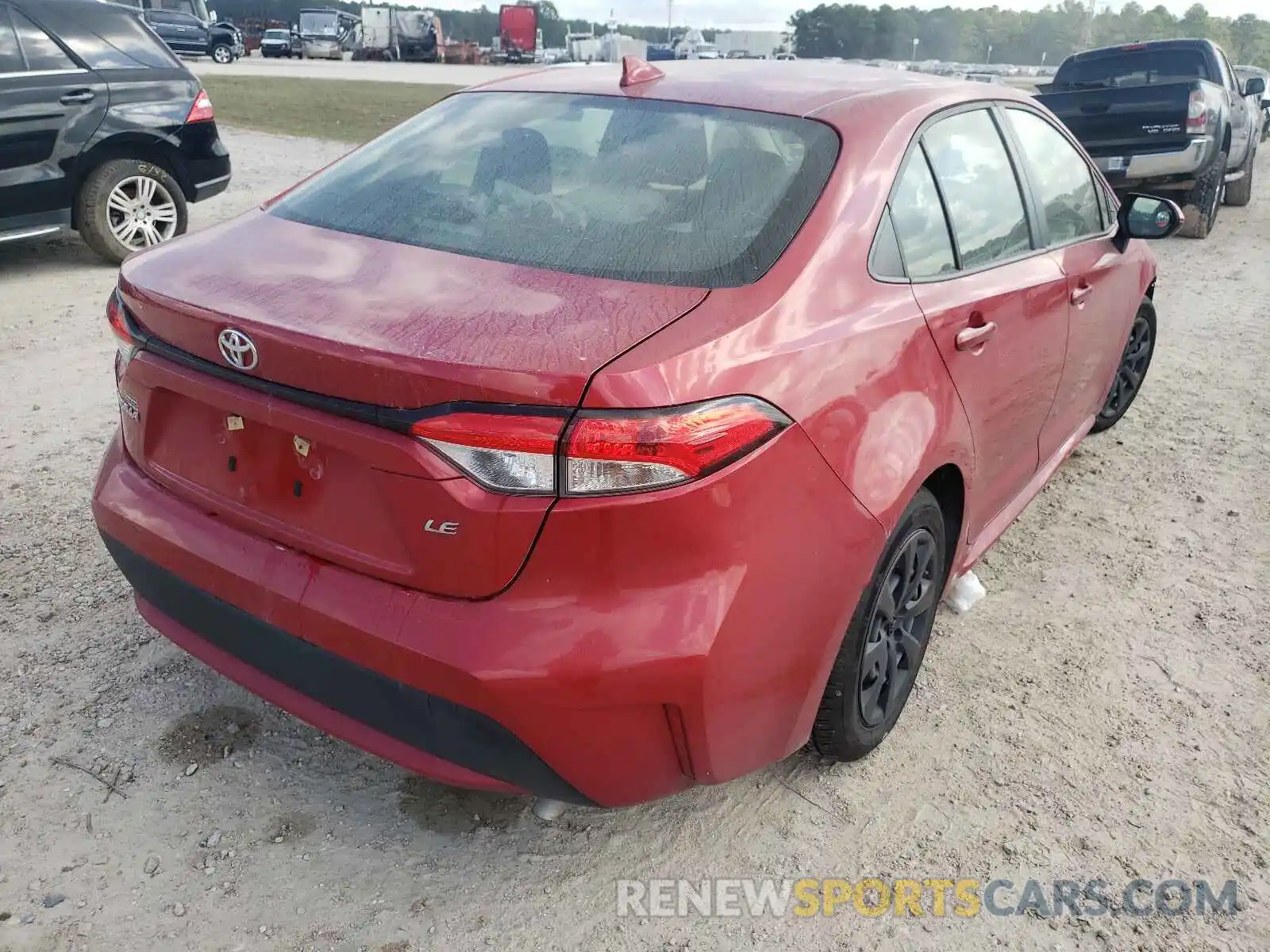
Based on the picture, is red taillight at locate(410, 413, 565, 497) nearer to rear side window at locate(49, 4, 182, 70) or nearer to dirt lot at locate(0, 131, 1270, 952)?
dirt lot at locate(0, 131, 1270, 952)

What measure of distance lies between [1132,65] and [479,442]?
473 inches

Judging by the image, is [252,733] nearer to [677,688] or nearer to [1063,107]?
Result: [677,688]

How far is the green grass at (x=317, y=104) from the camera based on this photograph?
15.7m

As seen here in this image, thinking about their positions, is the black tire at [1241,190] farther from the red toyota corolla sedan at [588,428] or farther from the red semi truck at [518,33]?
Answer: the red semi truck at [518,33]

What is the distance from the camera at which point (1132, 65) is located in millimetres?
11242

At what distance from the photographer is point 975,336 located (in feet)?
8.36

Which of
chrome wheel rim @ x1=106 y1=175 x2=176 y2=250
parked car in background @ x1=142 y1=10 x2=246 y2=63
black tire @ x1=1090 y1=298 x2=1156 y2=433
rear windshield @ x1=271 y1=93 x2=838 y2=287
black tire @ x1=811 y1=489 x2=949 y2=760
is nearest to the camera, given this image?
rear windshield @ x1=271 y1=93 x2=838 y2=287

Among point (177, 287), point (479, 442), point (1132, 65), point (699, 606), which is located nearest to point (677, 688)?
point (699, 606)

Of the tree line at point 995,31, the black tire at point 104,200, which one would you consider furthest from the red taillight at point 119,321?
the tree line at point 995,31

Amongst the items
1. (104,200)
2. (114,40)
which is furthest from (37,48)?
(104,200)

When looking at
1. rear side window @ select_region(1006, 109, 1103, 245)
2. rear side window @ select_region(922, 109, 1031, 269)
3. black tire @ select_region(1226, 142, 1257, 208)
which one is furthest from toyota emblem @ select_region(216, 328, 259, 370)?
black tire @ select_region(1226, 142, 1257, 208)

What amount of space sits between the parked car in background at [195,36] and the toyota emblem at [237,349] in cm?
3147

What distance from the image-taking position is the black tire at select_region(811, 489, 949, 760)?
2.31 m

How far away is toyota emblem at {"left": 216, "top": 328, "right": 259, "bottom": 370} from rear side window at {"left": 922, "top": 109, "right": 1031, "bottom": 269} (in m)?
1.73
